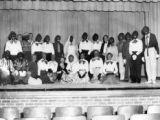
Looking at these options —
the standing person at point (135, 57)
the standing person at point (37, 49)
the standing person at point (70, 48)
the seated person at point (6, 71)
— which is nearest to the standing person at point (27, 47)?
the standing person at point (37, 49)

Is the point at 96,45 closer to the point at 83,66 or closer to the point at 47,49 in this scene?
the point at 83,66

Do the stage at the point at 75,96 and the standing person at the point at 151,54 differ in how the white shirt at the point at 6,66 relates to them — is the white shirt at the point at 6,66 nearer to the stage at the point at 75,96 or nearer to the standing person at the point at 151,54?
the stage at the point at 75,96

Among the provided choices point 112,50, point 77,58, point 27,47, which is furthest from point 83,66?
point 27,47

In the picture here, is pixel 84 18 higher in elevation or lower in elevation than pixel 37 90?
higher

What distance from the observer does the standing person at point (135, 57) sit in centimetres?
1097

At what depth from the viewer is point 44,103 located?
360 inches

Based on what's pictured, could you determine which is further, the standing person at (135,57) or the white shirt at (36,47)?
the white shirt at (36,47)

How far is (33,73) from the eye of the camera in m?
11.0

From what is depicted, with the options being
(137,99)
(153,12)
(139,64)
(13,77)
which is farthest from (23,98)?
(153,12)

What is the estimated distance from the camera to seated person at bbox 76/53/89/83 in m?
11.0

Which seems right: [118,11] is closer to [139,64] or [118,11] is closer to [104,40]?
[104,40]

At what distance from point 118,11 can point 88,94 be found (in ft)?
17.8

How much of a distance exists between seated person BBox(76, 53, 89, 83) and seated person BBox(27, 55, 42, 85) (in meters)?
1.18

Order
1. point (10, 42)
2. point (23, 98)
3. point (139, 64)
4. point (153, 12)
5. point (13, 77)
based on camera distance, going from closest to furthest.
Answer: point (23, 98), point (13, 77), point (139, 64), point (10, 42), point (153, 12)
